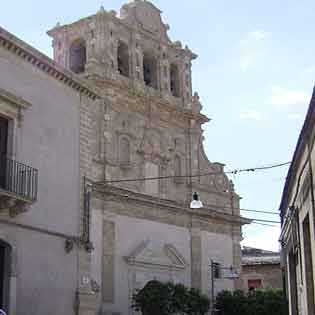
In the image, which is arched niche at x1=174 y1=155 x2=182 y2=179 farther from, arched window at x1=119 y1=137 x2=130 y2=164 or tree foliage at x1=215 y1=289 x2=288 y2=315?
tree foliage at x1=215 y1=289 x2=288 y2=315

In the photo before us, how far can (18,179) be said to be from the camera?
16.4 metres

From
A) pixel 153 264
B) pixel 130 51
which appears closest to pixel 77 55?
pixel 130 51

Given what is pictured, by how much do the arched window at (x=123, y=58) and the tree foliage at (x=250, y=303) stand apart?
1164cm

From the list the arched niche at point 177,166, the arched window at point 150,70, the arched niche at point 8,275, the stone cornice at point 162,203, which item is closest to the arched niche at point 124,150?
the stone cornice at point 162,203

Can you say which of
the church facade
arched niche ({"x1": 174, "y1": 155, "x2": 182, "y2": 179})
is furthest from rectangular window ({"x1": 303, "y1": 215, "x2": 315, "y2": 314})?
arched niche ({"x1": 174, "y1": 155, "x2": 182, "y2": 179})

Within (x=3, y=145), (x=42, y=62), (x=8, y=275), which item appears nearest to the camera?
(x=8, y=275)

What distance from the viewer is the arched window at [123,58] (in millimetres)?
34875

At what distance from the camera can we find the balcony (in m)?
15.8

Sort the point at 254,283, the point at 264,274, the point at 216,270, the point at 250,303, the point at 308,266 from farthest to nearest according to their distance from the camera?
the point at 254,283, the point at 264,274, the point at 216,270, the point at 250,303, the point at 308,266

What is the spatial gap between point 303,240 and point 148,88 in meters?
21.5

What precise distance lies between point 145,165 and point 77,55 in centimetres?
652

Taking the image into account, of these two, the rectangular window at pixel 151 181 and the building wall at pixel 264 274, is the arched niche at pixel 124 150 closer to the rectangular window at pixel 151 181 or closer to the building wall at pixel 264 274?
the rectangular window at pixel 151 181

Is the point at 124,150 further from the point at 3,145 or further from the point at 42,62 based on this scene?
the point at 3,145

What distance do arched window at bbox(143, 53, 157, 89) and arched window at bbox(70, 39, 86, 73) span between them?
→ 10.7 ft
